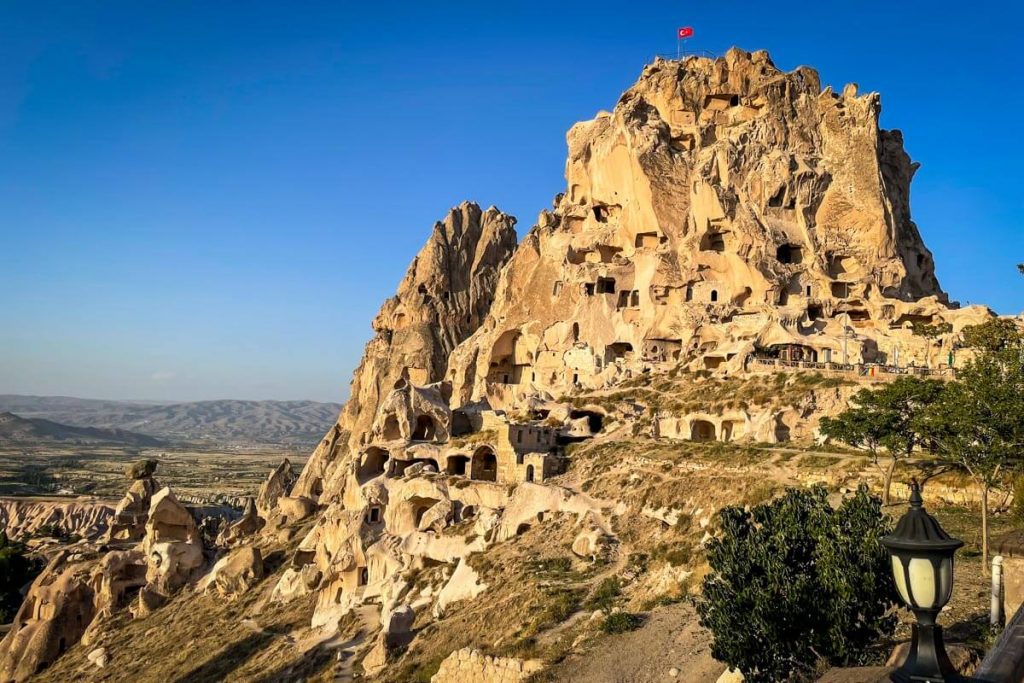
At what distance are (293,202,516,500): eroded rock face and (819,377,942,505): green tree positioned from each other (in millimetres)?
52782

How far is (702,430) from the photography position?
47562 millimetres

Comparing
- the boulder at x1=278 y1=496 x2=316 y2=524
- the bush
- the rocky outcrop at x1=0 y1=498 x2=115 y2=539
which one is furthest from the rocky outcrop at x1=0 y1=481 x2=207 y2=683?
the rocky outcrop at x1=0 y1=498 x2=115 y2=539

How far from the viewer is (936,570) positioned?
604cm

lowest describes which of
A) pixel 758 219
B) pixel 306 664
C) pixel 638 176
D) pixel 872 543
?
pixel 306 664

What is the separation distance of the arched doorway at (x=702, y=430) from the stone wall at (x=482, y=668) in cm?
2715

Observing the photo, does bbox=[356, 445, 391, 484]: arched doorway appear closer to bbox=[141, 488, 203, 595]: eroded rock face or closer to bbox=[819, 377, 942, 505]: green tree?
bbox=[141, 488, 203, 595]: eroded rock face

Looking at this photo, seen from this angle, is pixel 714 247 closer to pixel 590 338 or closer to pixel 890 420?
pixel 590 338

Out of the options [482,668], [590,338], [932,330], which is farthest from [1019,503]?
[590,338]

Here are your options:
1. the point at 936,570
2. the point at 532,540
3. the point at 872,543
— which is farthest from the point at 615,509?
the point at 936,570

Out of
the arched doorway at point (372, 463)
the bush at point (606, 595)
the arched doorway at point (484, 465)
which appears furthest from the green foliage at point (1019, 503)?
the arched doorway at point (372, 463)

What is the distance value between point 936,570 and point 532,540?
91.0 feet

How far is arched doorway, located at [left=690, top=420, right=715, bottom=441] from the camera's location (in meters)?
46.4

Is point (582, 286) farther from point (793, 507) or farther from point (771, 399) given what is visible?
point (793, 507)

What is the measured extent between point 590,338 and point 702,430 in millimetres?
22823
